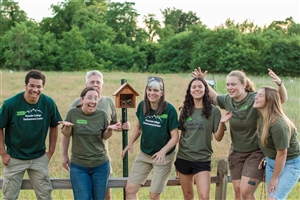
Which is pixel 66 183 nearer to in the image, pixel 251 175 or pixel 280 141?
pixel 251 175

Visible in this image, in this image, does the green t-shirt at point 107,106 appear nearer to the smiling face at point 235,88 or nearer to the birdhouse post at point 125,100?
the birdhouse post at point 125,100

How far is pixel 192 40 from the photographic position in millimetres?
59594

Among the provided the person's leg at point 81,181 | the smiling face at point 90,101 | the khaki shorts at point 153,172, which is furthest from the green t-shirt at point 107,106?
the person's leg at point 81,181

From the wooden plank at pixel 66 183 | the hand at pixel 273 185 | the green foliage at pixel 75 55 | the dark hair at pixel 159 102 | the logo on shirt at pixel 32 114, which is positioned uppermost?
the green foliage at pixel 75 55

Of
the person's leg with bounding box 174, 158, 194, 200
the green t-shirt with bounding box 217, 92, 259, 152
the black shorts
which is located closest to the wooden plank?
A: the person's leg with bounding box 174, 158, 194, 200

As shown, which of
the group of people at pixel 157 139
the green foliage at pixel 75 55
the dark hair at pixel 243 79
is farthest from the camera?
the green foliage at pixel 75 55

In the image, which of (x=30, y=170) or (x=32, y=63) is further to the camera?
(x=32, y=63)

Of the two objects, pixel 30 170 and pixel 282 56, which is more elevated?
pixel 282 56

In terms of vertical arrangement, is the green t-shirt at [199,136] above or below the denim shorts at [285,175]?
above

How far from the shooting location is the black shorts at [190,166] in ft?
16.4

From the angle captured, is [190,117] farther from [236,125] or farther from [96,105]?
[96,105]

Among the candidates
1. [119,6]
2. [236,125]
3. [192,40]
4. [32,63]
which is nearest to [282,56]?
[192,40]

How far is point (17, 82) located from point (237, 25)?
153ft

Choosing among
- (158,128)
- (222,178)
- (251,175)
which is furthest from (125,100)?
(251,175)
